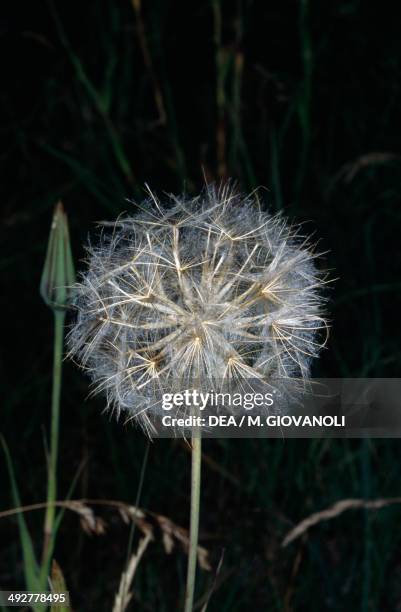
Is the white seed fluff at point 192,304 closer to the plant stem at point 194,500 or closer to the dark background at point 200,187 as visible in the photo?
the plant stem at point 194,500

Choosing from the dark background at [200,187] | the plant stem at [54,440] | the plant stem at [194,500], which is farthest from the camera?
the dark background at [200,187]

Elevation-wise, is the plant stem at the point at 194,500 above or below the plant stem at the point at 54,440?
below

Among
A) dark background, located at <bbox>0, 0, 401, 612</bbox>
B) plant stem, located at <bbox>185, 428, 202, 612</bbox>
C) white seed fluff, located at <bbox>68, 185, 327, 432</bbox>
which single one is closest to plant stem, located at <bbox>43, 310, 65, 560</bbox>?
white seed fluff, located at <bbox>68, 185, 327, 432</bbox>

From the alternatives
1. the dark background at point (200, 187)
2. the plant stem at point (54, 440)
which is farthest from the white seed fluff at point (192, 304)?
the dark background at point (200, 187)

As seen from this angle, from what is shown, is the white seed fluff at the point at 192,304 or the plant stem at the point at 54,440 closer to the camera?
the white seed fluff at the point at 192,304

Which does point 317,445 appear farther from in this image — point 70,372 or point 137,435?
point 70,372

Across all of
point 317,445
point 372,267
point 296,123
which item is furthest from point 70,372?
point 296,123

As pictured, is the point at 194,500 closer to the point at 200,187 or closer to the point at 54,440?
the point at 54,440
